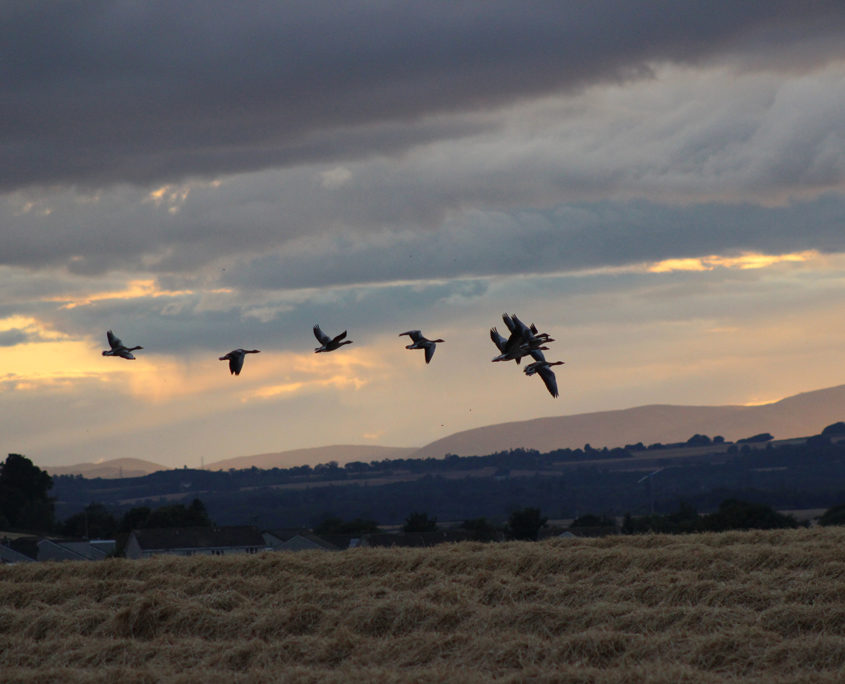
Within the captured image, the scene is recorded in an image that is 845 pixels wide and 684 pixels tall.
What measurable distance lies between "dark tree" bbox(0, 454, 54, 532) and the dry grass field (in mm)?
83130

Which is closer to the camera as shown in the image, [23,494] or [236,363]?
[236,363]

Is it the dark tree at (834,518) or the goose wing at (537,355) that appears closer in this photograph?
the goose wing at (537,355)

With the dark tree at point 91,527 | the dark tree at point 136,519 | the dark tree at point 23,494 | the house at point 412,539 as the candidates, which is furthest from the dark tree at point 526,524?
Answer: the dark tree at point 23,494

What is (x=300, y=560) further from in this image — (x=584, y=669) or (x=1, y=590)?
(x=584, y=669)

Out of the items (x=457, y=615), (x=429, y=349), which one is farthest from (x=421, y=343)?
(x=457, y=615)

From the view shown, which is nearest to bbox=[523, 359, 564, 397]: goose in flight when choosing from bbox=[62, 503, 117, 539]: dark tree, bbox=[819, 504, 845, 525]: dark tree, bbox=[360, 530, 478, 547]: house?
bbox=[360, 530, 478, 547]: house

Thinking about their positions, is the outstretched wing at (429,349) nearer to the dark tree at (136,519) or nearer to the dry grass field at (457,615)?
the dry grass field at (457,615)

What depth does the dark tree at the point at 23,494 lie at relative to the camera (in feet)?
354

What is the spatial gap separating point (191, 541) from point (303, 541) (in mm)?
6785

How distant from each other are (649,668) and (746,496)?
515 ft

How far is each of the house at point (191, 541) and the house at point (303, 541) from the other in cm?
213

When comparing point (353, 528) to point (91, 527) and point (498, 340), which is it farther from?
point (498, 340)

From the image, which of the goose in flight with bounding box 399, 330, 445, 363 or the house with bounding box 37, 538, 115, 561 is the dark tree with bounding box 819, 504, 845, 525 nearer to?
the house with bounding box 37, 538, 115, 561

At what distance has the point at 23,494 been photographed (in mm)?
108938
